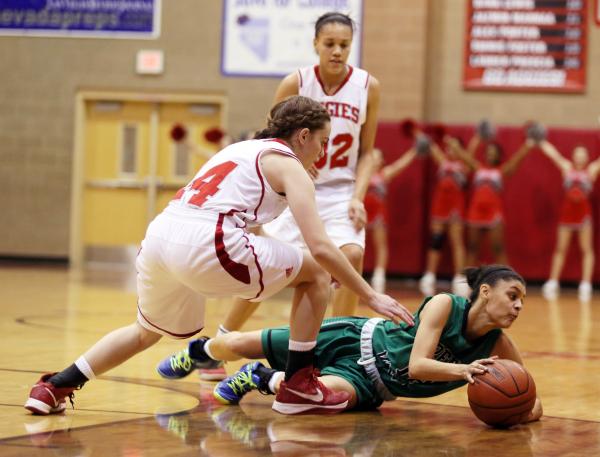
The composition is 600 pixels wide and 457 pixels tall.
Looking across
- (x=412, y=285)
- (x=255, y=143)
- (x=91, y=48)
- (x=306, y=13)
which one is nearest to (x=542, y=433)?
(x=255, y=143)

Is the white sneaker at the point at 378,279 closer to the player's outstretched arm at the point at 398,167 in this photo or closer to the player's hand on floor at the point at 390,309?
the player's outstretched arm at the point at 398,167

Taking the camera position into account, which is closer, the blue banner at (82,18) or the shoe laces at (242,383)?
the shoe laces at (242,383)

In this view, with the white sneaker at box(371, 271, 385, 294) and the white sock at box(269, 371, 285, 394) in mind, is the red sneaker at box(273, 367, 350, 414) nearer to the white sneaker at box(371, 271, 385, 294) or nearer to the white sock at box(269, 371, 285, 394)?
the white sock at box(269, 371, 285, 394)

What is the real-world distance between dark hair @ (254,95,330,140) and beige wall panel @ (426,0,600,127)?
31.0ft

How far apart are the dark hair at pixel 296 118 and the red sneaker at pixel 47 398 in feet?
3.93

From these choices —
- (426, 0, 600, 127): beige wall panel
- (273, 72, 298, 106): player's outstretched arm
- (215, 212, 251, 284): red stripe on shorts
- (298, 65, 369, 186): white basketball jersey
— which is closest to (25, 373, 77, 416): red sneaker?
(215, 212, 251, 284): red stripe on shorts

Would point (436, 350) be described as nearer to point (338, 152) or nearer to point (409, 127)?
point (338, 152)

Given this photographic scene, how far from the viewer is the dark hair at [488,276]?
12.4 ft

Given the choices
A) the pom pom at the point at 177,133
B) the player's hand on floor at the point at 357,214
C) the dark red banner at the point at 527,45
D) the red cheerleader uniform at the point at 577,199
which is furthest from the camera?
the pom pom at the point at 177,133

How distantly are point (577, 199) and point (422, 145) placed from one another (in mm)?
1911

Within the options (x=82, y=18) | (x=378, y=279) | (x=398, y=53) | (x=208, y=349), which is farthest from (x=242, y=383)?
(x=82, y=18)

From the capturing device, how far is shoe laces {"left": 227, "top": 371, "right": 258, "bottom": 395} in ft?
13.0

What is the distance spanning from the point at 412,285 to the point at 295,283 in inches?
334

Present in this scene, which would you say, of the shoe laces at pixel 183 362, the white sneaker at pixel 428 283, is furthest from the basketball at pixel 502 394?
the white sneaker at pixel 428 283
